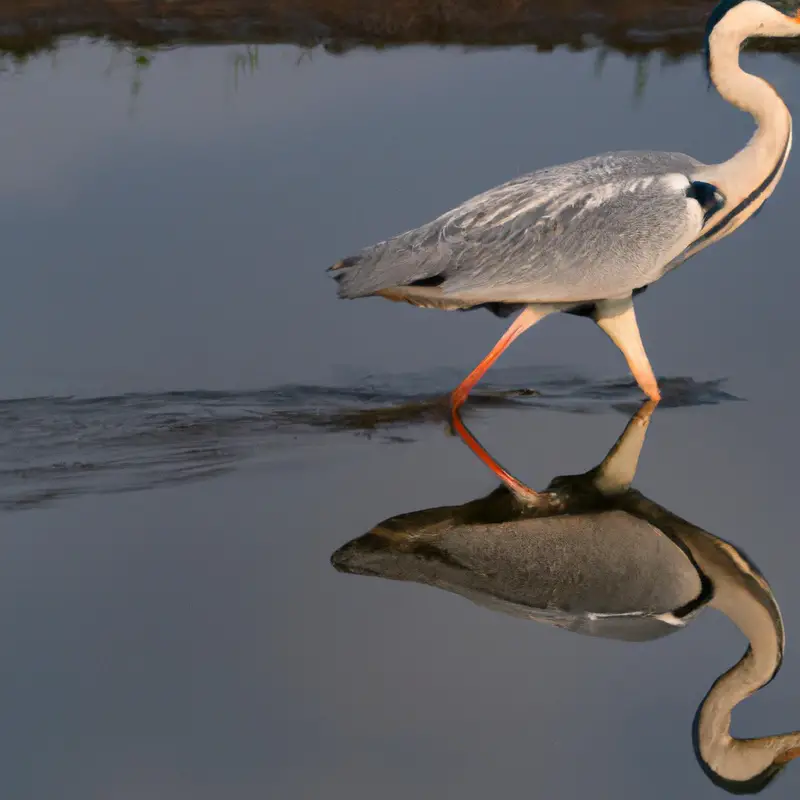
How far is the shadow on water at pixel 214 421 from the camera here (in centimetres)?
690

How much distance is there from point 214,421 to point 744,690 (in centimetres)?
308

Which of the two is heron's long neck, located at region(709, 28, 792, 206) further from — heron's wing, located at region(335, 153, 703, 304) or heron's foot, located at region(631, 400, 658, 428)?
heron's foot, located at region(631, 400, 658, 428)

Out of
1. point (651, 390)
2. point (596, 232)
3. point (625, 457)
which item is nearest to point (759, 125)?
point (596, 232)

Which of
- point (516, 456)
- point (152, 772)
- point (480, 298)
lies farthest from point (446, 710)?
point (480, 298)

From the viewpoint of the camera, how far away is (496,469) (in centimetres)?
691

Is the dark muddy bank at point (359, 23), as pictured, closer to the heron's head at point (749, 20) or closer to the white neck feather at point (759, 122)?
the heron's head at point (749, 20)

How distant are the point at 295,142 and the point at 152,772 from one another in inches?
250

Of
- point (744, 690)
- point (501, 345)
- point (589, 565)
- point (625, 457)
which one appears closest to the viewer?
point (744, 690)

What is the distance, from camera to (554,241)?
7.20 m

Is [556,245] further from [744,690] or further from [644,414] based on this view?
[744,690]

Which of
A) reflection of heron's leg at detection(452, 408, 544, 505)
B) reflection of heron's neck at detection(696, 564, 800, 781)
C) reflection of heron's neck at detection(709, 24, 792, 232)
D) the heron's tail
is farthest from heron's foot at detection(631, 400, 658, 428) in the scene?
reflection of heron's neck at detection(696, 564, 800, 781)

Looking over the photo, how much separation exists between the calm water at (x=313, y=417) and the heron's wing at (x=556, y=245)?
0.70 metres

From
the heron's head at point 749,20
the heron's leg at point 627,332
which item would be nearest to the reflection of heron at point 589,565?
the heron's leg at point 627,332

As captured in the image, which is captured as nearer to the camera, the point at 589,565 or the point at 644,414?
the point at 589,565
